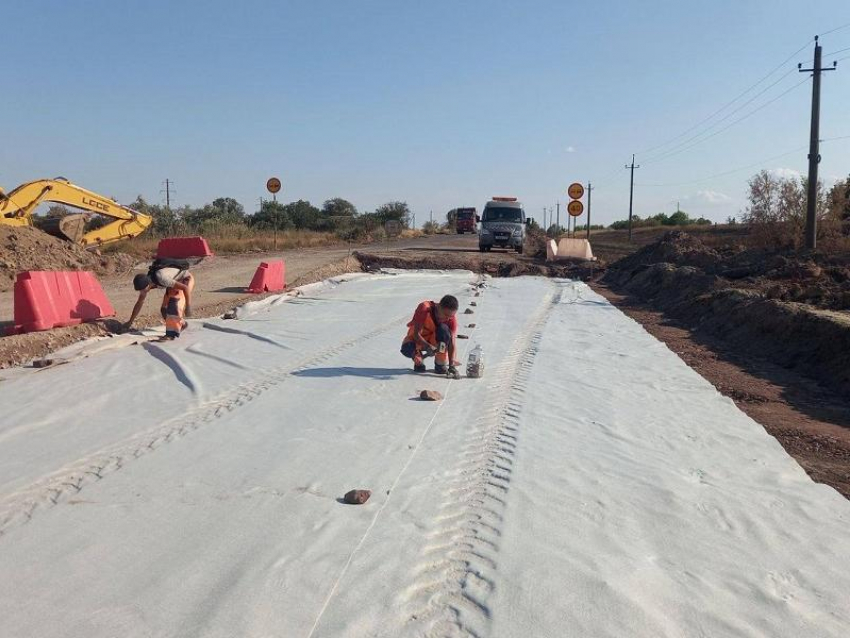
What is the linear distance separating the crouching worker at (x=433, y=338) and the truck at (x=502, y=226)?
24553 millimetres

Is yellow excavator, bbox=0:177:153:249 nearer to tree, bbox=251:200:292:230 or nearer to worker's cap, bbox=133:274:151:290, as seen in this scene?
worker's cap, bbox=133:274:151:290

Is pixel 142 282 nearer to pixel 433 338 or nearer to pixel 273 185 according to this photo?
pixel 433 338

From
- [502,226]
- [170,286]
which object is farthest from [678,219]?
[170,286]

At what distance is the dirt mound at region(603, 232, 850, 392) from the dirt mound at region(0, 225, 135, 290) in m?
14.3

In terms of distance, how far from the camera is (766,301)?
1173 centimetres

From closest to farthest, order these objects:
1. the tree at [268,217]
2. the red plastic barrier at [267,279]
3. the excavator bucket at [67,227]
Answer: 1. the red plastic barrier at [267,279]
2. the excavator bucket at [67,227]
3. the tree at [268,217]

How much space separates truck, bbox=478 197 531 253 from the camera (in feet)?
104

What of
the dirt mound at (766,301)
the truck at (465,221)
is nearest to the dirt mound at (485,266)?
the dirt mound at (766,301)

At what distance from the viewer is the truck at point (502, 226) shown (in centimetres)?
3173

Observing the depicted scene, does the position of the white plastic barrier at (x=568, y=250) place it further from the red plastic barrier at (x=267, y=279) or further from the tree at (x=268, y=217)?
the tree at (x=268, y=217)

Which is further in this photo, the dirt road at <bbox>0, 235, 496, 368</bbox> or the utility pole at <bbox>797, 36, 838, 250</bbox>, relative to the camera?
the utility pole at <bbox>797, 36, 838, 250</bbox>

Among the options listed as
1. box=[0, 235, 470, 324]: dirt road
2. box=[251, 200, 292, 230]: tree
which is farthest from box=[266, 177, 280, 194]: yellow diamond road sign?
box=[251, 200, 292, 230]: tree

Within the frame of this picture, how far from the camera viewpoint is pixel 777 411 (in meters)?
7.04

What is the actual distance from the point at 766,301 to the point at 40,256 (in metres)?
15.9
